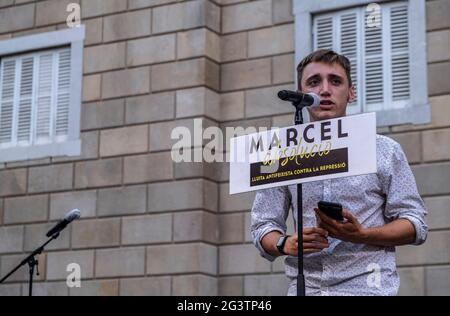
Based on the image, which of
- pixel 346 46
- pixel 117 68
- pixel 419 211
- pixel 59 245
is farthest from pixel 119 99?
pixel 419 211

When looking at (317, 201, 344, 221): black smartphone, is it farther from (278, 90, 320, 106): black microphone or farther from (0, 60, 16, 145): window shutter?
(0, 60, 16, 145): window shutter

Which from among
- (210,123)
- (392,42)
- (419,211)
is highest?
(392,42)

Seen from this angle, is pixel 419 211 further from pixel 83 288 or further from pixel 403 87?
pixel 83 288

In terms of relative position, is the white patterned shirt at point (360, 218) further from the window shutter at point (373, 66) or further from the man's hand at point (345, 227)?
the window shutter at point (373, 66)

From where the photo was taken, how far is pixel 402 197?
4.99m

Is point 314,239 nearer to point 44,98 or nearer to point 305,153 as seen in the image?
point 305,153

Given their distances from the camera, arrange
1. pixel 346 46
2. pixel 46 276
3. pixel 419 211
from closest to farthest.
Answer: pixel 419 211 → pixel 346 46 → pixel 46 276

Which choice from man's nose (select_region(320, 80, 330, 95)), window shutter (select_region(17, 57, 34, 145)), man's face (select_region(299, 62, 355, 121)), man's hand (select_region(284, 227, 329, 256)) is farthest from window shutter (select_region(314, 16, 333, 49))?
man's hand (select_region(284, 227, 329, 256))

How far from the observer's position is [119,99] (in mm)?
13688

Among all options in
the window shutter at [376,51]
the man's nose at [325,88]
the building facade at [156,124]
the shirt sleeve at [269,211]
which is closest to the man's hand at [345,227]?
the shirt sleeve at [269,211]

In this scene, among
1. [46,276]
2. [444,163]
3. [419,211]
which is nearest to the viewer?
[419,211]

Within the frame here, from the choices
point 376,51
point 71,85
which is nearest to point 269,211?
point 376,51

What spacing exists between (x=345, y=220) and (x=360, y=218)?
0.29m

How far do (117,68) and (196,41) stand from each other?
132 cm
